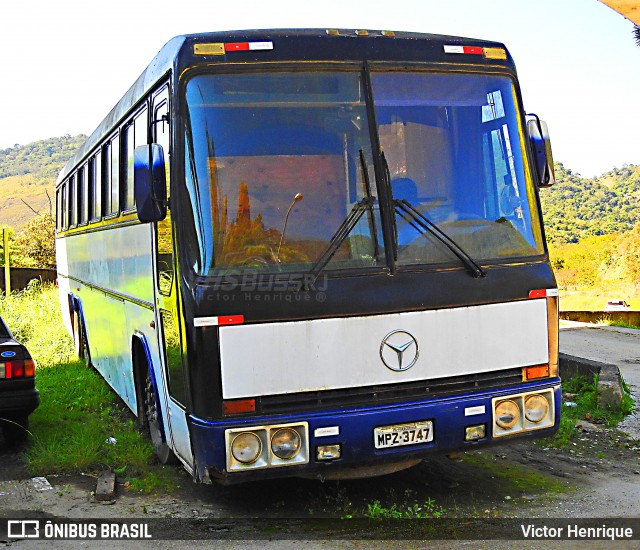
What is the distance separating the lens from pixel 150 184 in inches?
220

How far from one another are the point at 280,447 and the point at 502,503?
176 cm

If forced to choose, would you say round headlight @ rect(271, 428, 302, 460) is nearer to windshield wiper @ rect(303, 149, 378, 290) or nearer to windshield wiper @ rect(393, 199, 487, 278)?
windshield wiper @ rect(303, 149, 378, 290)

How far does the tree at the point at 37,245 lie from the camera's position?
4038 centimetres

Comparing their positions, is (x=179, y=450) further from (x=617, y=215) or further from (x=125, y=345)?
(x=617, y=215)

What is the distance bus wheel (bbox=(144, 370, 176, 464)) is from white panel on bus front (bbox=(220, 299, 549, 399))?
73.1 inches

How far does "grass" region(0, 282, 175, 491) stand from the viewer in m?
7.30

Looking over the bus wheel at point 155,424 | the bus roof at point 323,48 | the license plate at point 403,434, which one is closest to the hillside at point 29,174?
the bus wheel at point 155,424

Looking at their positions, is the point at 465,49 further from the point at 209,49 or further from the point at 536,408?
the point at 536,408

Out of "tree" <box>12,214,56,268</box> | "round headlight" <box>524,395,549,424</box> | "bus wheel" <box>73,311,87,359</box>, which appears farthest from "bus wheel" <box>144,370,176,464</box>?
"tree" <box>12,214,56,268</box>

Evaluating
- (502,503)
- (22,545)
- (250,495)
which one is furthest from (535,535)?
(22,545)

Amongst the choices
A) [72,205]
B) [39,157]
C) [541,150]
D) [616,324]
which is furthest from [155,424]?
[39,157]

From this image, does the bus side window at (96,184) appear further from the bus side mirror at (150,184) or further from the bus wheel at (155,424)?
the bus side mirror at (150,184)

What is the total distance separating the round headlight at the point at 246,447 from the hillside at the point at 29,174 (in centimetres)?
8846

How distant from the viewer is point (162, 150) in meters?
5.62
